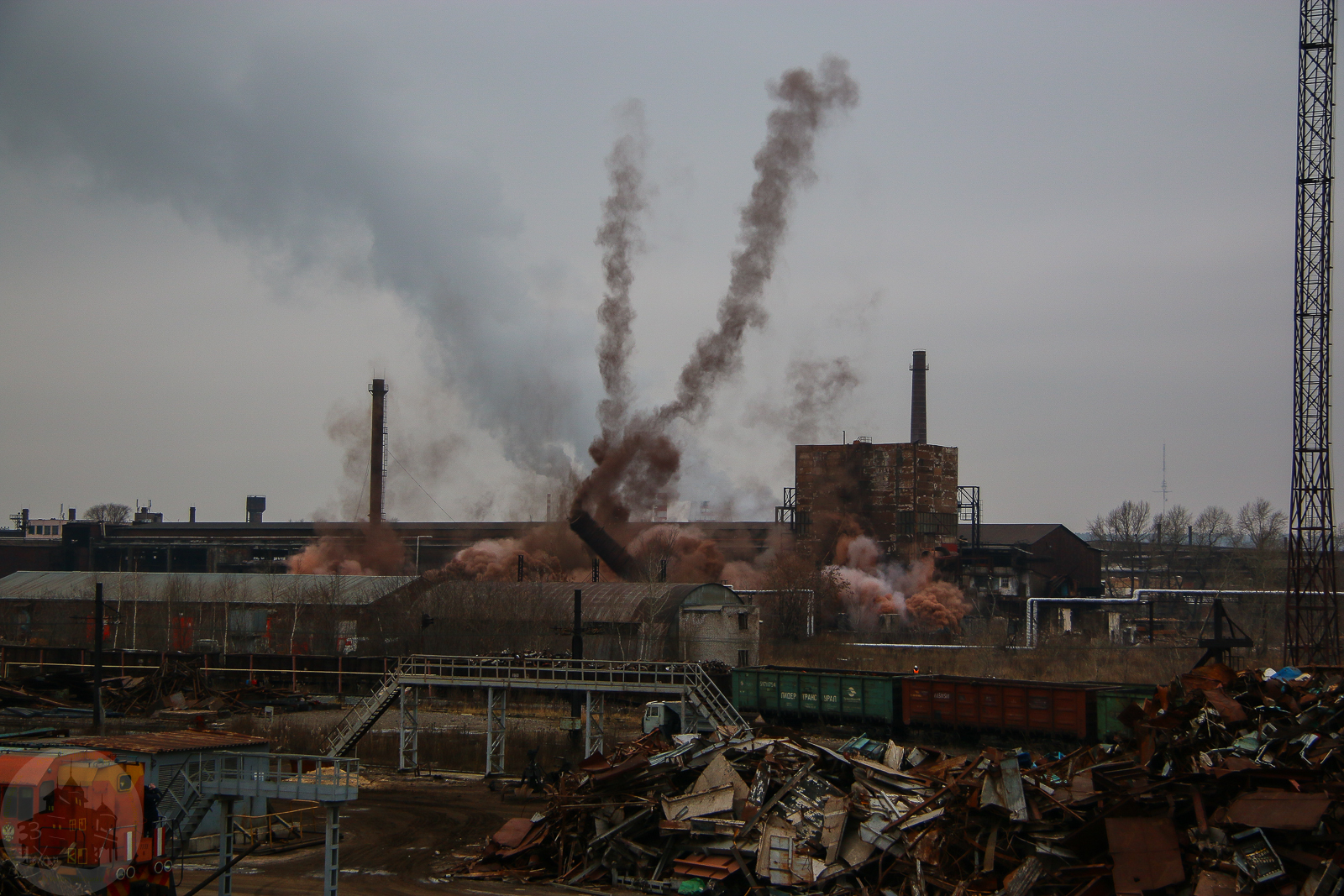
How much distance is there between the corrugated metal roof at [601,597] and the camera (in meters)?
54.7

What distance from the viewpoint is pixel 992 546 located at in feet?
278

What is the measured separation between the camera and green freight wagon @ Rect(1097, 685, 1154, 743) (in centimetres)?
3294

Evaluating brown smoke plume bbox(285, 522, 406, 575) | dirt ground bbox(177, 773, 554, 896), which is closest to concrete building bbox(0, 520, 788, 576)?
brown smoke plume bbox(285, 522, 406, 575)

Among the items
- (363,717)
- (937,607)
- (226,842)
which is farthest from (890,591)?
(226,842)

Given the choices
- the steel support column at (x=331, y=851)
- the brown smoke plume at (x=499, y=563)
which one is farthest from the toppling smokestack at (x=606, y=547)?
the steel support column at (x=331, y=851)

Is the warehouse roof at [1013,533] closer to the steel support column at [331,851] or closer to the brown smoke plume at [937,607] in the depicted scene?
the brown smoke plume at [937,607]

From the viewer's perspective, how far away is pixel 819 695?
3981 cm

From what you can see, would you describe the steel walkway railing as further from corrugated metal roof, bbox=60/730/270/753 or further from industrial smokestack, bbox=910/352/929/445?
industrial smokestack, bbox=910/352/929/445

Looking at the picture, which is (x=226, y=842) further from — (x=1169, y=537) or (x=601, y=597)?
(x=1169, y=537)

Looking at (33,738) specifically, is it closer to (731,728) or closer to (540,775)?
(540,775)

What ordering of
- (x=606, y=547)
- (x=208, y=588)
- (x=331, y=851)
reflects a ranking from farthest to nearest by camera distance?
1. (x=208, y=588)
2. (x=606, y=547)
3. (x=331, y=851)

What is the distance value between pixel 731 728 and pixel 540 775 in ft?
26.0

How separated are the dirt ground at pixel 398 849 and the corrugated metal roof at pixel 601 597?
20662mm

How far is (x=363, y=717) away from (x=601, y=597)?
23.1 m
